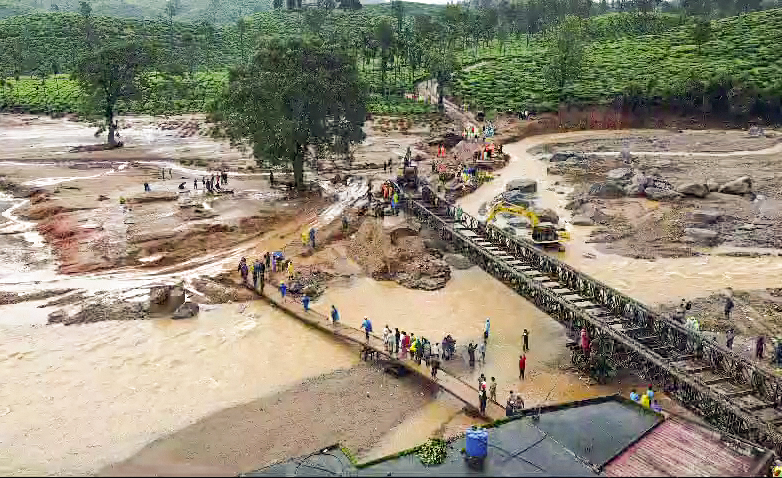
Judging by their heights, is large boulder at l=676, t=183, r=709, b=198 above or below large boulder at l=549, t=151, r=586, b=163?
below

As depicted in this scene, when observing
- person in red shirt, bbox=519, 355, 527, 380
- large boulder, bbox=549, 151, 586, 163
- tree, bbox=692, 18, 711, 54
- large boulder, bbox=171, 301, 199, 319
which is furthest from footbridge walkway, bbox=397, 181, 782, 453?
tree, bbox=692, 18, 711, 54

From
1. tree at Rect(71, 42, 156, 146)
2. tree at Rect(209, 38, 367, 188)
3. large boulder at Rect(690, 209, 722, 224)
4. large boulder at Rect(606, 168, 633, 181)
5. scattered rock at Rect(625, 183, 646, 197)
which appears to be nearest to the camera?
large boulder at Rect(690, 209, 722, 224)

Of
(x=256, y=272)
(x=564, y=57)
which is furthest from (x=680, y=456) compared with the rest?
(x=564, y=57)

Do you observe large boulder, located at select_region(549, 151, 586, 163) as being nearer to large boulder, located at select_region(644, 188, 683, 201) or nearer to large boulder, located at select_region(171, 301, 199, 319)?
large boulder, located at select_region(644, 188, 683, 201)

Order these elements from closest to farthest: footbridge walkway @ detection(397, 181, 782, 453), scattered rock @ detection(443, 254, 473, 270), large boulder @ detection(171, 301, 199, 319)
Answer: footbridge walkway @ detection(397, 181, 782, 453) < large boulder @ detection(171, 301, 199, 319) < scattered rock @ detection(443, 254, 473, 270)

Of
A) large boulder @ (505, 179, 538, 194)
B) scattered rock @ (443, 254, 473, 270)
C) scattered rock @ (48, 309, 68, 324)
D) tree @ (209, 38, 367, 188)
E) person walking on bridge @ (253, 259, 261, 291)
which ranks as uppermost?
tree @ (209, 38, 367, 188)

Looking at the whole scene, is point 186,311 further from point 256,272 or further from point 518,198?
point 518,198

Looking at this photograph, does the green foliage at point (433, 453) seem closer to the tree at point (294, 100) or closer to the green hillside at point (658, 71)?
the tree at point (294, 100)
